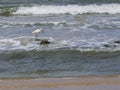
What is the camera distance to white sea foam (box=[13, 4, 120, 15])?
22781mm

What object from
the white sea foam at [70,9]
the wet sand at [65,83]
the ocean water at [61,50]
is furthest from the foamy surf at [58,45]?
the white sea foam at [70,9]

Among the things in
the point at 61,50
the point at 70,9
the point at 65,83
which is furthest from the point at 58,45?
the point at 70,9

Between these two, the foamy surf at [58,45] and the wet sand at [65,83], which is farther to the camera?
the foamy surf at [58,45]

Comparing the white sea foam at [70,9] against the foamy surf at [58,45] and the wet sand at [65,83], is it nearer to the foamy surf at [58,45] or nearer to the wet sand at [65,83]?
the foamy surf at [58,45]

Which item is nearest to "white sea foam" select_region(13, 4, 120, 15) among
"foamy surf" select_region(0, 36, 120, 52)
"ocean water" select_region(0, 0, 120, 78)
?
"ocean water" select_region(0, 0, 120, 78)

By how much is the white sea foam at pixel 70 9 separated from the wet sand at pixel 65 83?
14.3m

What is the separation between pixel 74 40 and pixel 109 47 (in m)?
1.55

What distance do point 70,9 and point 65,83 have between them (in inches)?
635

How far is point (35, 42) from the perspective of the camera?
1252cm

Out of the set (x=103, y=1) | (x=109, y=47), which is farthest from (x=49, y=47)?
(x=103, y=1)

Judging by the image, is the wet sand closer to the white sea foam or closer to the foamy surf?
the foamy surf

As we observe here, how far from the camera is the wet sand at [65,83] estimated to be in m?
7.39

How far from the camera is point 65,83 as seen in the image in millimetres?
7773

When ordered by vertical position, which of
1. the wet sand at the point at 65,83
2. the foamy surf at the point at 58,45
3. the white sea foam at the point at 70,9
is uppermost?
the wet sand at the point at 65,83
